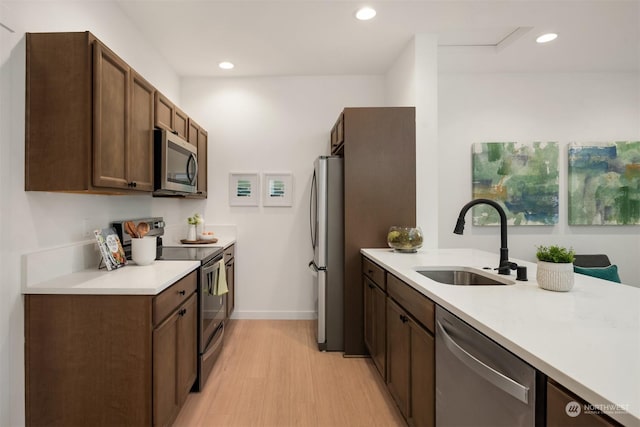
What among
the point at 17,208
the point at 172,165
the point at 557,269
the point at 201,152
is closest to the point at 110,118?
the point at 17,208

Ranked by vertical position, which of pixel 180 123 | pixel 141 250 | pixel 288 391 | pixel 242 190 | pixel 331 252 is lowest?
pixel 288 391

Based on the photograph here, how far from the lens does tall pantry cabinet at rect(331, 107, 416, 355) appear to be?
271cm

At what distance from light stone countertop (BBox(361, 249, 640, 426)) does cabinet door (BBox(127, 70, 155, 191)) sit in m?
1.76

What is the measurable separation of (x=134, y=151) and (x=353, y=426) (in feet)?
7.05

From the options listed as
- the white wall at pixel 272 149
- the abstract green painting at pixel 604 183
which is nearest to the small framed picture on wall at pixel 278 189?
the white wall at pixel 272 149

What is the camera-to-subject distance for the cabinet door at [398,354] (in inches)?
66.4

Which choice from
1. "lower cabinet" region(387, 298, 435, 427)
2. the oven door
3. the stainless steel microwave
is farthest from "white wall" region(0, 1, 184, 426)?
"lower cabinet" region(387, 298, 435, 427)

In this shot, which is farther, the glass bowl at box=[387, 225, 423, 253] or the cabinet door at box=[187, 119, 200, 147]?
the cabinet door at box=[187, 119, 200, 147]

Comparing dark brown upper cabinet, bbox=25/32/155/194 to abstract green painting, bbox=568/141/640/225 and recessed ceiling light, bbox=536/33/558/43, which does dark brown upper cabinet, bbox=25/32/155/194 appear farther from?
abstract green painting, bbox=568/141/640/225

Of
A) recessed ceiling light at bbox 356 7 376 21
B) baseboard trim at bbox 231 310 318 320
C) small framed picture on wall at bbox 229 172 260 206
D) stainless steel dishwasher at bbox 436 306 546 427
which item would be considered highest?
recessed ceiling light at bbox 356 7 376 21

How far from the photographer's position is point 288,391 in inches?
87.0

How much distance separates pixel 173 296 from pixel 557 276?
189 cm

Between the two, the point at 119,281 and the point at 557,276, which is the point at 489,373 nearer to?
the point at 557,276

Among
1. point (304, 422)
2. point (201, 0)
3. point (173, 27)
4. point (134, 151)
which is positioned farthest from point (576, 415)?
point (173, 27)
